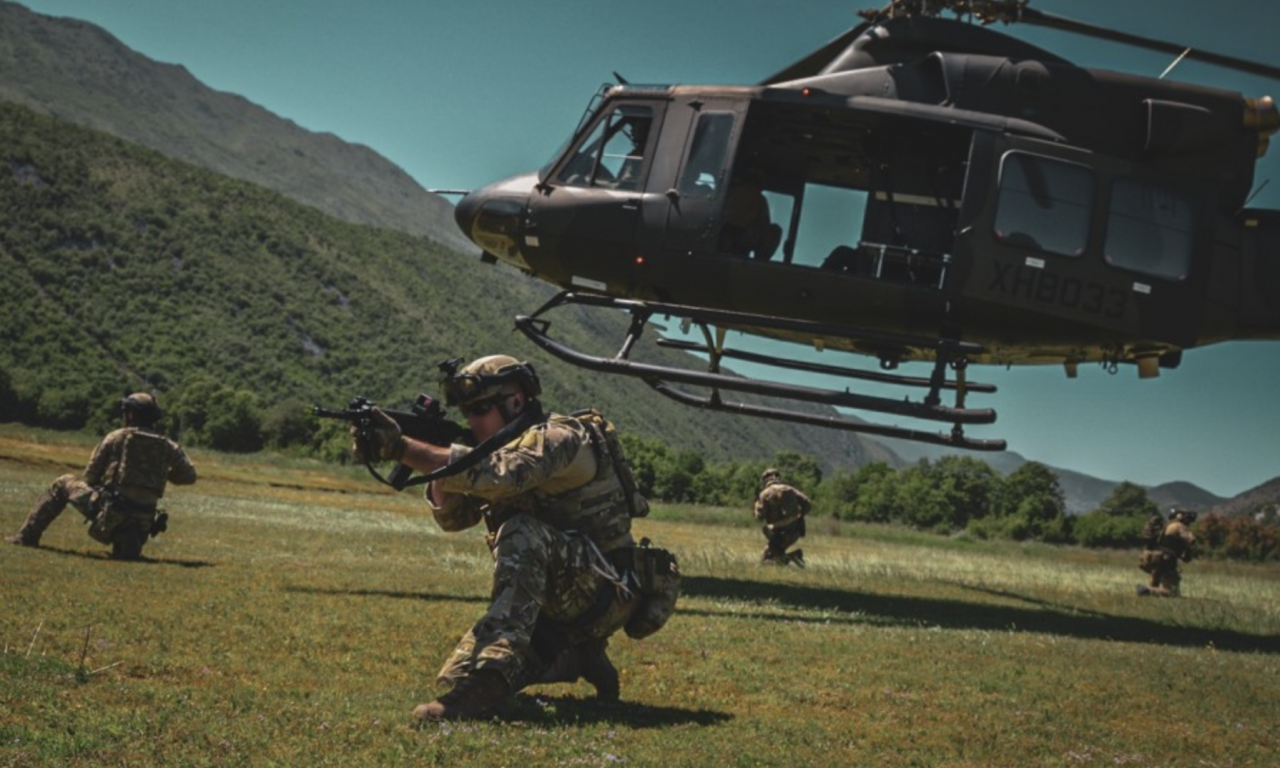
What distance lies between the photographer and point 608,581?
7.43 metres

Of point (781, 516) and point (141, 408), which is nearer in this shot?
point (141, 408)

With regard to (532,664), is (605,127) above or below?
above

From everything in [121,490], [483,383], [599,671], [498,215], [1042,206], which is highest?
[1042,206]

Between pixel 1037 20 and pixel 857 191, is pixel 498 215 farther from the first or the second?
pixel 1037 20

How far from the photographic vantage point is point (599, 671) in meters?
7.87

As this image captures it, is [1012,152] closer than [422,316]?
Yes

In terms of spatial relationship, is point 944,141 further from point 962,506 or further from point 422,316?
point 422,316

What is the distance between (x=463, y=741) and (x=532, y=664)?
1.14 meters

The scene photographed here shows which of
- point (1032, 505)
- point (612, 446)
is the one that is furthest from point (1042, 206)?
point (1032, 505)

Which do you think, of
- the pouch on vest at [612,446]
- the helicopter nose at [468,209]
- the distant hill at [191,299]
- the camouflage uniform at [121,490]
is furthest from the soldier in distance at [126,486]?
the distant hill at [191,299]

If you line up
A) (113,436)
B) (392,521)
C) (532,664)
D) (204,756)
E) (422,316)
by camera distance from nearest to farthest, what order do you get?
(204,756) → (532,664) → (113,436) → (392,521) → (422,316)

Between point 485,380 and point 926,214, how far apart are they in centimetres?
1002

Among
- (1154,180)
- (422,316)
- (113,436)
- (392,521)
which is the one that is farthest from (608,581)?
Answer: (422,316)

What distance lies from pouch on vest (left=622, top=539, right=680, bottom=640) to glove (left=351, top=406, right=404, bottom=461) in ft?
5.87
